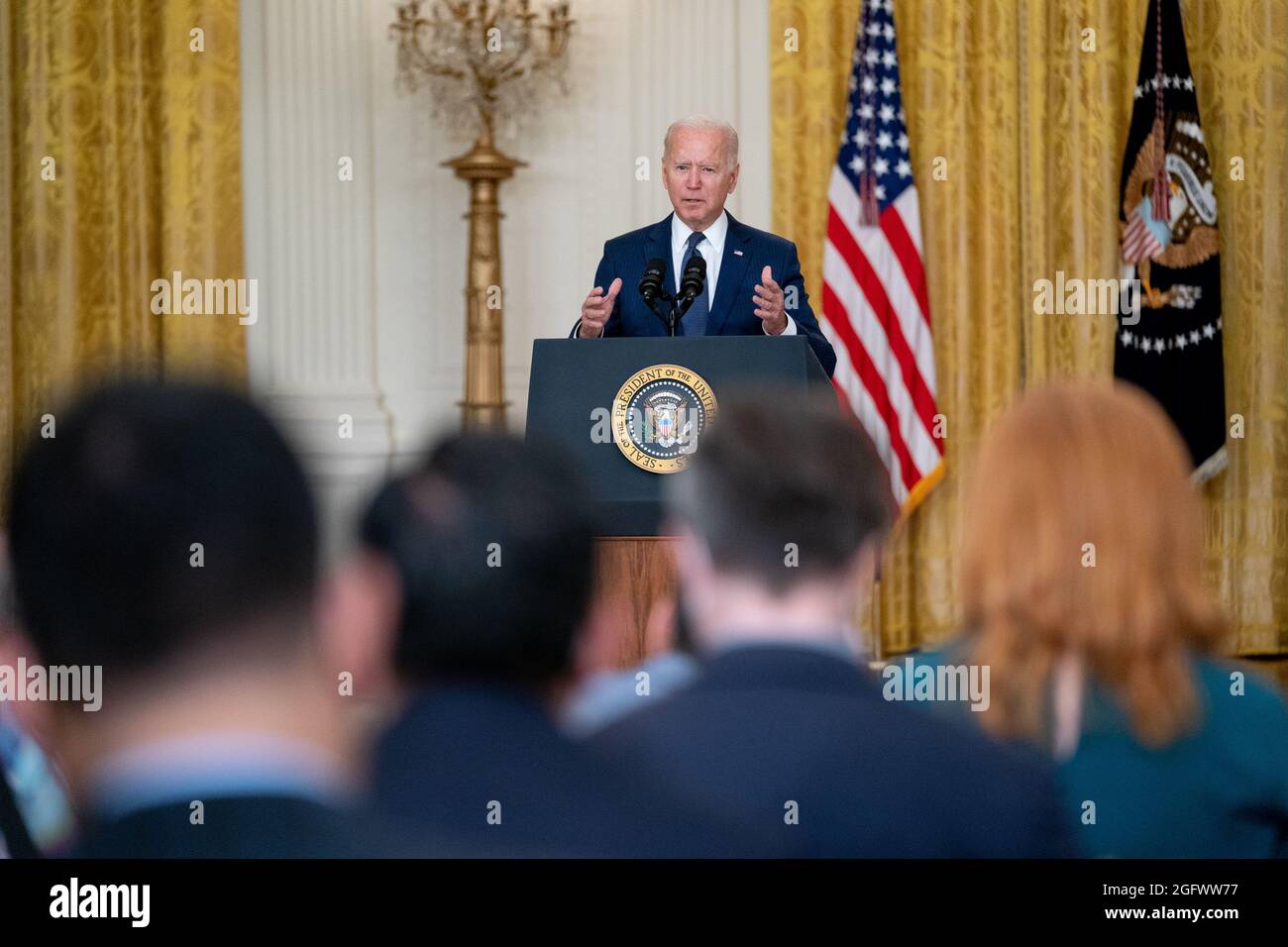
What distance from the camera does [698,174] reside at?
477cm

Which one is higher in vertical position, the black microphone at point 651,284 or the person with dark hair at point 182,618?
the black microphone at point 651,284

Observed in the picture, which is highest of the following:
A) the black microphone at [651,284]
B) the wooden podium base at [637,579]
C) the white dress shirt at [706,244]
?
the white dress shirt at [706,244]

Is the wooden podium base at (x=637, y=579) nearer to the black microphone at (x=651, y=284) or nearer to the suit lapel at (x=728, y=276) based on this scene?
the black microphone at (x=651, y=284)

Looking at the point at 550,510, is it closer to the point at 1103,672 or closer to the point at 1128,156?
the point at 1103,672

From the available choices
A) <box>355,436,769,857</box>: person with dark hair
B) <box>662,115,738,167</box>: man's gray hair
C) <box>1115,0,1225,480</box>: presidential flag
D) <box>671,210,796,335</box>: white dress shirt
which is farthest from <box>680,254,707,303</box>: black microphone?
<box>1115,0,1225,480</box>: presidential flag

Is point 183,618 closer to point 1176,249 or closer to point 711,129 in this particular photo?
point 711,129

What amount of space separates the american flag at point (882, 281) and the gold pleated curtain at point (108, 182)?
2707 mm

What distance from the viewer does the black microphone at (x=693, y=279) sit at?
398cm

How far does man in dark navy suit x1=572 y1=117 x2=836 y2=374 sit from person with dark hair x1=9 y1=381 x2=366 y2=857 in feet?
10.7

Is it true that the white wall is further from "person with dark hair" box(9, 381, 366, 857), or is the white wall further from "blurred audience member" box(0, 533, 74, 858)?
"person with dark hair" box(9, 381, 366, 857)

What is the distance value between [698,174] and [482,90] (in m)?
2.62

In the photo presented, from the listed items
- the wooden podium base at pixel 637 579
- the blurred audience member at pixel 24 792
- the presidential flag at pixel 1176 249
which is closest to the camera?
the blurred audience member at pixel 24 792

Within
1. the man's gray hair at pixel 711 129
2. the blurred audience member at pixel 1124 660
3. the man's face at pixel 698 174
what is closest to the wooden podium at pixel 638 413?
the man's face at pixel 698 174
